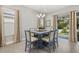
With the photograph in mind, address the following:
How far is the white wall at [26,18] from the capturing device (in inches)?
125

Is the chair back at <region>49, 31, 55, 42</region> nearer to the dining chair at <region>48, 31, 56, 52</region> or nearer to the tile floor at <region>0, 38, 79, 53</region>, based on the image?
the dining chair at <region>48, 31, 56, 52</region>

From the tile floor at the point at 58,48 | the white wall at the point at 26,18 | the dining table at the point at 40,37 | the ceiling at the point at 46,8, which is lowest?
the tile floor at the point at 58,48

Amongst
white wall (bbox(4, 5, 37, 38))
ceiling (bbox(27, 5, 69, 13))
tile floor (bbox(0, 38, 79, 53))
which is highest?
ceiling (bbox(27, 5, 69, 13))

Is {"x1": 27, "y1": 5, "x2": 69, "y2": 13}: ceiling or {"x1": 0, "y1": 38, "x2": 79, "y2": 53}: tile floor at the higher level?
{"x1": 27, "y1": 5, "x2": 69, "y2": 13}: ceiling

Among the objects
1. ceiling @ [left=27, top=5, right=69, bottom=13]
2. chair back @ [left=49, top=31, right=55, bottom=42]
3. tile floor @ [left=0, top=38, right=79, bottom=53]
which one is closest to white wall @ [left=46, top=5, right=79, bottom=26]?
ceiling @ [left=27, top=5, right=69, bottom=13]

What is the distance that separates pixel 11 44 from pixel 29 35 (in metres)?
0.57

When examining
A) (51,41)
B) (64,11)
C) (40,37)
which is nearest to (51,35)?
(51,41)

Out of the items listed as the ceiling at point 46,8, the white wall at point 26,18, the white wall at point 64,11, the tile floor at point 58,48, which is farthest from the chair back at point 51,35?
the ceiling at point 46,8

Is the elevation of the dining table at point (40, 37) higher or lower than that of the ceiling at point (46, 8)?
lower

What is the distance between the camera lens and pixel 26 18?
3.25 metres

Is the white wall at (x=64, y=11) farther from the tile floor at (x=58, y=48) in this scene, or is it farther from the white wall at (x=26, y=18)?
the tile floor at (x=58, y=48)

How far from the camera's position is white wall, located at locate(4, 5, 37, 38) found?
3170 mm

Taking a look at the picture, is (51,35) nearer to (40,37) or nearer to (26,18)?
(40,37)
